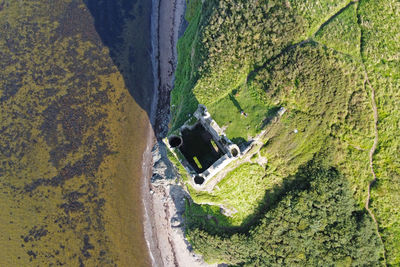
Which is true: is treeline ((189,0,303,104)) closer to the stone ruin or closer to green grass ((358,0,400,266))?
the stone ruin


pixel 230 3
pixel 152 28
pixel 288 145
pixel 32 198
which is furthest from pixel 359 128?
pixel 32 198

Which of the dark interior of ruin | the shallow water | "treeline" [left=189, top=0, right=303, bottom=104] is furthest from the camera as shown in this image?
the shallow water

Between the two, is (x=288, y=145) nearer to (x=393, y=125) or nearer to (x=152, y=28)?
(x=393, y=125)

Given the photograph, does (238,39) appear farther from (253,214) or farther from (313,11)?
(253,214)

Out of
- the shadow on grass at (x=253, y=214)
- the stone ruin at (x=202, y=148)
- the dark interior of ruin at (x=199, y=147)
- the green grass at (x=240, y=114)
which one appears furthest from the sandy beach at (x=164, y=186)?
the green grass at (x=240, y=114)

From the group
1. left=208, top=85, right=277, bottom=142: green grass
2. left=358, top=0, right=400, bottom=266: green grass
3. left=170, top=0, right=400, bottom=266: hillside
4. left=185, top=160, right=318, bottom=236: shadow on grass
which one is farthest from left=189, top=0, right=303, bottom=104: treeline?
left=185, top=160, right=318, bottom=236: shadow on grass

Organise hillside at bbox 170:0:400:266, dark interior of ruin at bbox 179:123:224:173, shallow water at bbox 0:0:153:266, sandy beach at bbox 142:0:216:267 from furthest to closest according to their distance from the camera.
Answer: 1. sandy beach at bbox 142:0:216:267
2. shallow water at bbox 0:0:153:266
3. dark interior of ruin at bbox 179:123:224:173
4. hillside at bbox 170:0:400:266

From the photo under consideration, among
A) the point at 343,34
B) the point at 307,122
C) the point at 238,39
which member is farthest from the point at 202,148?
the point at 343,34
